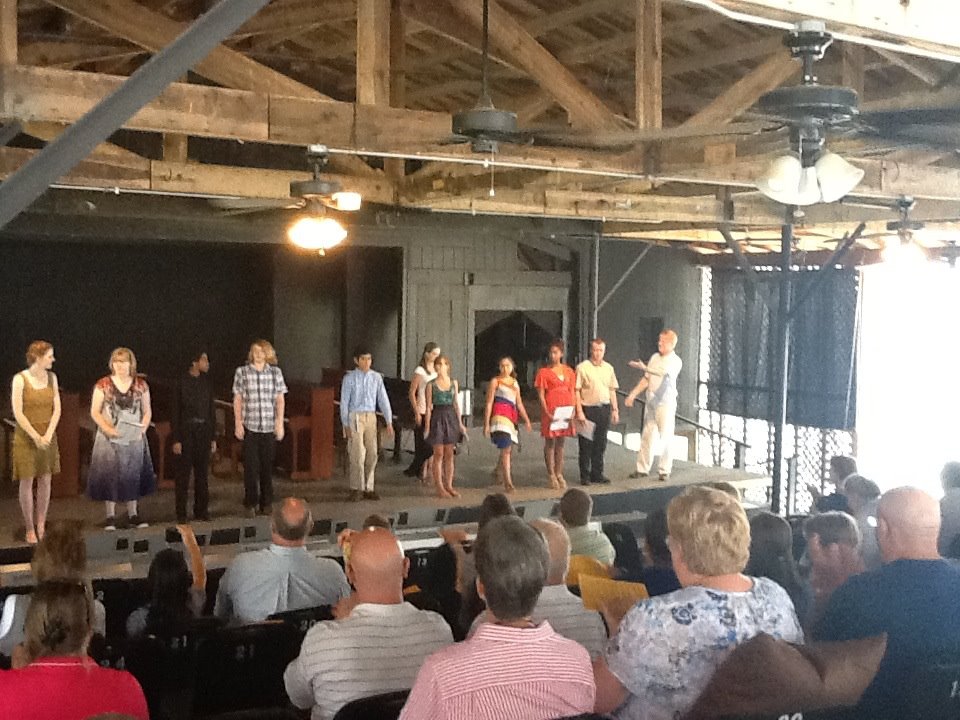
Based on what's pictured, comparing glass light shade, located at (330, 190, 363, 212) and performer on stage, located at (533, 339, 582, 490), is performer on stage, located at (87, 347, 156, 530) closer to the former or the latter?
glass light shade, located at (330, 190, 363, 212)


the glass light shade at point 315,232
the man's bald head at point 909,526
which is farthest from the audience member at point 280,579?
the glass light shade at point 315,232

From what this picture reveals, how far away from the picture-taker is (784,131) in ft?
14.8

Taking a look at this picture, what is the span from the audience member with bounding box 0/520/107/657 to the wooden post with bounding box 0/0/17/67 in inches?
87.7

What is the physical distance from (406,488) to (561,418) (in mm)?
1568

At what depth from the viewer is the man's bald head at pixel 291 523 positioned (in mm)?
4348

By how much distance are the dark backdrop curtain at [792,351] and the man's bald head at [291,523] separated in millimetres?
11176

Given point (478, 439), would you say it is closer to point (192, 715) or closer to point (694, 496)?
point (192, 715)

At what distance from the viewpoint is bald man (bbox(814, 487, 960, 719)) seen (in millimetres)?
2764

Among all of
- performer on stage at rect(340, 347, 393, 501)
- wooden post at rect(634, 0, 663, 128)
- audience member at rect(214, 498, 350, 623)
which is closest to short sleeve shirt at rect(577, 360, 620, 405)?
performer on stage at rect(340, 347, 393, 501)

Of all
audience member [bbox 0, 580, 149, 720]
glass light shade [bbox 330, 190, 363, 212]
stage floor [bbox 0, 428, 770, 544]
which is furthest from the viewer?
stage floor [bbox 0, 428, 770, 544]

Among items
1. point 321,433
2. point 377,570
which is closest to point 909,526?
point 377,570

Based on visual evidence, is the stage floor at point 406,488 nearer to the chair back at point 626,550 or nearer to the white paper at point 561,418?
the white paper at point 561,418

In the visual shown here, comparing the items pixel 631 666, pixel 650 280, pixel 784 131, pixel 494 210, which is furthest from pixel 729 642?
pixel 650 280

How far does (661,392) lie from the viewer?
994 centimetres
